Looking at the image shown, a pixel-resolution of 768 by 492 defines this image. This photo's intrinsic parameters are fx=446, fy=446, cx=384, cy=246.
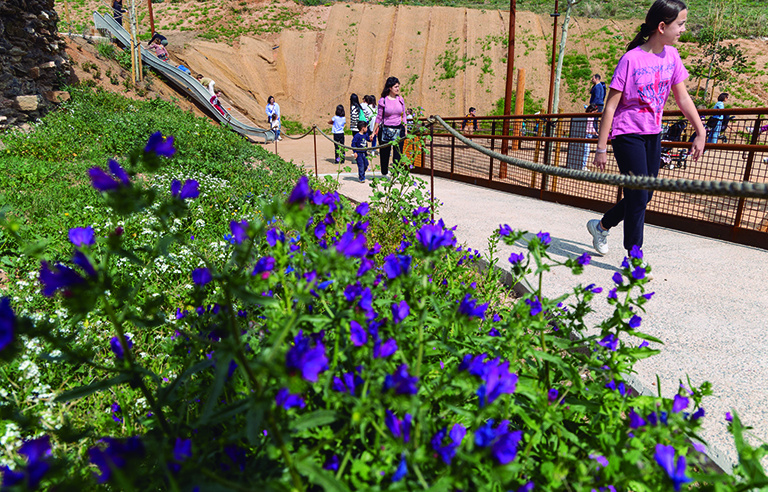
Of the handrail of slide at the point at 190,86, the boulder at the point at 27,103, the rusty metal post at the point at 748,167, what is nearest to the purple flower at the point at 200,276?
the rusty metal post at the point at 748,167

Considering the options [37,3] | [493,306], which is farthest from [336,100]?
[493,306]

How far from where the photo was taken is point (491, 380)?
0.91m

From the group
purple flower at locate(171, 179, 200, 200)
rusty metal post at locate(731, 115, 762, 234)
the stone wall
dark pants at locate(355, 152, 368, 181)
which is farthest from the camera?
the stone wall

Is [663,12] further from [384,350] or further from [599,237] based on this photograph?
[384,350]

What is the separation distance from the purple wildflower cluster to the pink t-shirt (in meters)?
2.91

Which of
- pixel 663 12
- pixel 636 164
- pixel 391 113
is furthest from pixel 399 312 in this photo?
pixel 391 113

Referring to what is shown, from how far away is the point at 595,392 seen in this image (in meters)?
1.31

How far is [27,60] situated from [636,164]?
1221cm

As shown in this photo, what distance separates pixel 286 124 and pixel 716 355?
27.9 m

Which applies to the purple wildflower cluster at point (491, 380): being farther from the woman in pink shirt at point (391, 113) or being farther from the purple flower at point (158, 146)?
the woman in pink shirt at point (391, 113)

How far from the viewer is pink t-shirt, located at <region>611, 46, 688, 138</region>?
311cm

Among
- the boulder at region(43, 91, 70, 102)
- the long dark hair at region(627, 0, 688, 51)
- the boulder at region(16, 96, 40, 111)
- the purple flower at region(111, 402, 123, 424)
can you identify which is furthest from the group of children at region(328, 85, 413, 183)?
the boulder at region(43, 91, 70, 102)

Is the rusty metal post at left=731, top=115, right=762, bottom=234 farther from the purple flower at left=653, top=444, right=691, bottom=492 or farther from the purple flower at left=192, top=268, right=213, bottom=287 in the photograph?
the purple flower at left=192, top=268, right=213, bottom=287

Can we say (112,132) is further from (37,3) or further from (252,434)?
(252,434)
